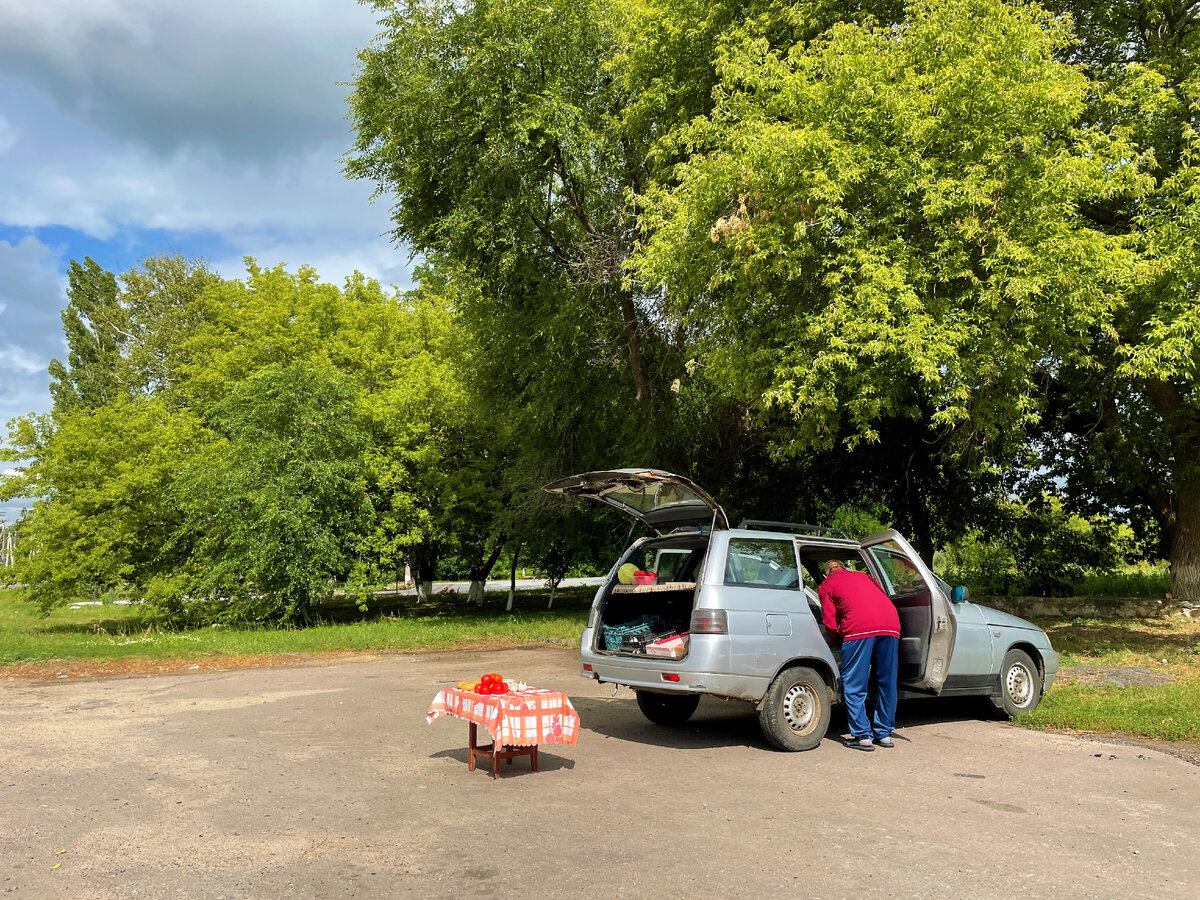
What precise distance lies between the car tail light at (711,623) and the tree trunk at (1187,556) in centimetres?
1375

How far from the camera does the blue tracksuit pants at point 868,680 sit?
7801 millimetres

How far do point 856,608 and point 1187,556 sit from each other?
1301cm

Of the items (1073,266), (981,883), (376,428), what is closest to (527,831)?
(981,883)

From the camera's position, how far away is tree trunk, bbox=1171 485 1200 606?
17.1 meters

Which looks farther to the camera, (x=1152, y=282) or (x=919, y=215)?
(x=919, y=215)

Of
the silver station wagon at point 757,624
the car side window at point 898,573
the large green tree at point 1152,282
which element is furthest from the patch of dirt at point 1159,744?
the large green tree at point 1152,282

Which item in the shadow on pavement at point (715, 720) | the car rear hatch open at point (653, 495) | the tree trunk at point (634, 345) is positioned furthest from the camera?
the tree trunk at point (634, 345)

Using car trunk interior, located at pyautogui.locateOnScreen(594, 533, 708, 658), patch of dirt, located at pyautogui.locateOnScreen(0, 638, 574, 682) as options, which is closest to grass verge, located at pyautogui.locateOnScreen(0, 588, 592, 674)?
patch of dirt, located at pyautogui.locateOnScreen(0, 638, 574, 682)

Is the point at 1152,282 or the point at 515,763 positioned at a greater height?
the point at 1152,282

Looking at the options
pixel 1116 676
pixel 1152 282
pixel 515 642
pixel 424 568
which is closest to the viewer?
pixel 1116 676

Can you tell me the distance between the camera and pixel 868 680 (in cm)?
801

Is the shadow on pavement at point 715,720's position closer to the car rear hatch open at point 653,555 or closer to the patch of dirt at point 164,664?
the car rear hatch open at point 653,555

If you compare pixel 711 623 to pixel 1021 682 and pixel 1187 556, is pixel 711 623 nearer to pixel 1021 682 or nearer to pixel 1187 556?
pixel 1021 682

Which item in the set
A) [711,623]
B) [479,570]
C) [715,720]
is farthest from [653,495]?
[479,570]
